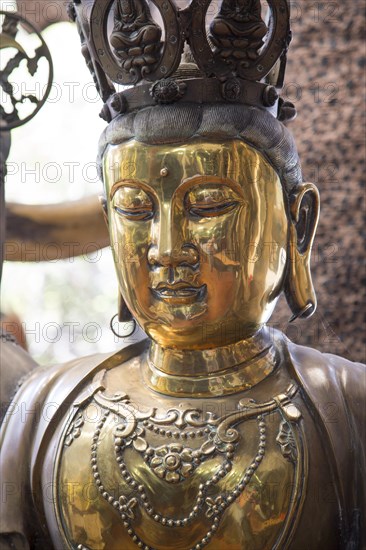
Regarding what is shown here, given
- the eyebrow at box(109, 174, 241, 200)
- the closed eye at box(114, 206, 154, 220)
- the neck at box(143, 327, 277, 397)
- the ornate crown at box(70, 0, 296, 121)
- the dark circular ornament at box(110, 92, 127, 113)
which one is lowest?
the neck at box(143, 327, 277, 397)

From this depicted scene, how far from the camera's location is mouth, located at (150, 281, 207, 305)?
1.57m

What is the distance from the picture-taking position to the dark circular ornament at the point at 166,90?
1553 millimetres

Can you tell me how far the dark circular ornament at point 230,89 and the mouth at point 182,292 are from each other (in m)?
0.26

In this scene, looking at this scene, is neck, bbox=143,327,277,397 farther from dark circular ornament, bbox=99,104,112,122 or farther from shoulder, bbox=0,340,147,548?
dark circular ornament, bbox=99,104,112,122

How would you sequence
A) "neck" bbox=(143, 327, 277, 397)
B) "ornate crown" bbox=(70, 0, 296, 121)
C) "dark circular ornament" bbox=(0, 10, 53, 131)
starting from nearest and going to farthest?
1. "ornate crown" bbox=(70, 0, 296, 121)
2. "neck" bbox=(143, 327, 277, 397)
3. "dark circular ornament" bbox=(0, 10, 53, 131)

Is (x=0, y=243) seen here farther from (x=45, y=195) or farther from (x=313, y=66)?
(x=45, y=195)

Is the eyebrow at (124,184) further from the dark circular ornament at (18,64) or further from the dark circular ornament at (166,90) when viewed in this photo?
the dark circular ornament at (18,64)

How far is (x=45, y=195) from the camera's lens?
342 centimetres

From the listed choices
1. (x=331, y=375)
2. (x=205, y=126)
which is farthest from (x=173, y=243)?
(x=331, y=375)

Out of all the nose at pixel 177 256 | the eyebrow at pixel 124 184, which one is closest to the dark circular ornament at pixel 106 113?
the eyebrow at pixel 124 184

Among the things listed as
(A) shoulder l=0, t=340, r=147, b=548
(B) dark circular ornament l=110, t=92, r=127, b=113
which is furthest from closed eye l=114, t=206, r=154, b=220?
(A) shoulder l=0, t=340, r=147, b=548

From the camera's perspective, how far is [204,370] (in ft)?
5.43

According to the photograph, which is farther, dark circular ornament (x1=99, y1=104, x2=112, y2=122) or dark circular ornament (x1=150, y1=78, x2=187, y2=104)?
dark circular ornament (x1=99, y1=104, x2=112, y2=122)

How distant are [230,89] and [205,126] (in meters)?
0.06
